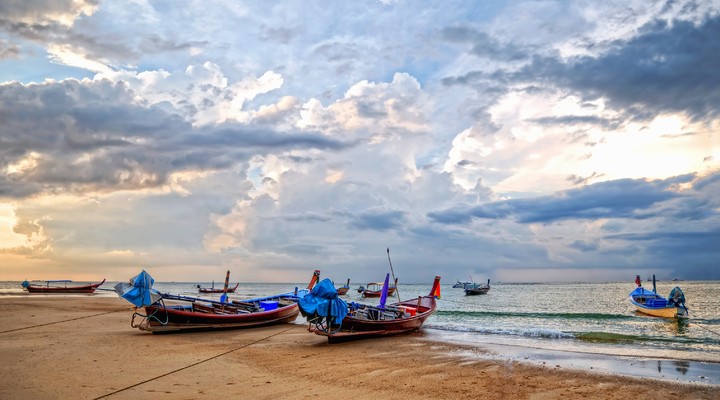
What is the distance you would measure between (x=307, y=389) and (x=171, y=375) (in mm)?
3688

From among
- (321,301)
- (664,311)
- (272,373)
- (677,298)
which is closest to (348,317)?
(321,301)

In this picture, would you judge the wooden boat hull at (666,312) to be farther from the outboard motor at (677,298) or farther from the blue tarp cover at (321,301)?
the blue tarp cover at (321,301)

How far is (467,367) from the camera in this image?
13.6m

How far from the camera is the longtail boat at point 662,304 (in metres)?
32.4

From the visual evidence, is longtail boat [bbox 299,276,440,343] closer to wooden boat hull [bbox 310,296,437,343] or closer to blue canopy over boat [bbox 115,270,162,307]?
wooden boat hull [bbox 310,296,437,343]

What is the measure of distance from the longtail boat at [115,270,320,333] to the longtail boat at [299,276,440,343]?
14.6 ft

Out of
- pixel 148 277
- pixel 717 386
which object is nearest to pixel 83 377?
pixel 148 277

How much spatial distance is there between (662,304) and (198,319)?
34.8m

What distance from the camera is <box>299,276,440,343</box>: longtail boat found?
16.5 meters

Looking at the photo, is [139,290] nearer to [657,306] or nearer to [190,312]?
[190,312]

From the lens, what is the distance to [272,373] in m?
11.6

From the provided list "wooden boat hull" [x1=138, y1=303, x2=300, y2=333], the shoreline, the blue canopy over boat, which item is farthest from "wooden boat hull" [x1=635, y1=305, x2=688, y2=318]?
the blue canopy over boat

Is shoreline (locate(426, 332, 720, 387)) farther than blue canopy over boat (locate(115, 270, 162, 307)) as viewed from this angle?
No

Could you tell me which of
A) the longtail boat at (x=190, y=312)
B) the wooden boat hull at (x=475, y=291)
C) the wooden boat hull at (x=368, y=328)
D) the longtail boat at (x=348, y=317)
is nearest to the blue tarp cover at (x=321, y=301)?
the longtail boat at (x=348, y=317)
